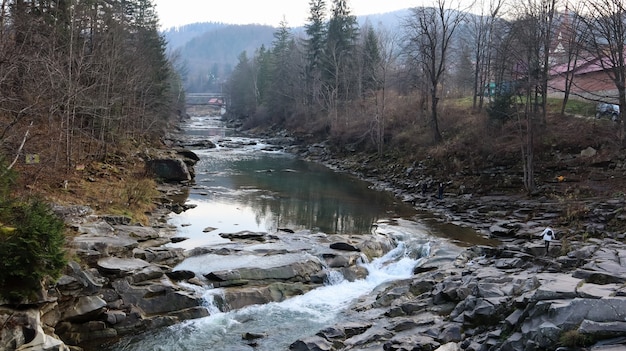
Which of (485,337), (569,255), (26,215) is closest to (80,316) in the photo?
(26,215)

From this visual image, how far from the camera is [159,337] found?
452 inches

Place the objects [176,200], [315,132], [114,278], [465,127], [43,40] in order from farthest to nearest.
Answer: [315,132] → [465,127] → [176,200] → [43,40] → [114,278]

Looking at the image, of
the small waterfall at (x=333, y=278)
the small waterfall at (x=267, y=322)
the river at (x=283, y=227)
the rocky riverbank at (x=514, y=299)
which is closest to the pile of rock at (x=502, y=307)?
the rocky riverbank at (x=514, y=299)

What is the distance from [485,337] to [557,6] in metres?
25.4

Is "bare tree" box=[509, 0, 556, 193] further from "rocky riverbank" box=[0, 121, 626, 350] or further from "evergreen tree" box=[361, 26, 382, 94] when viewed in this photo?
"evergreen tree" box=[361, 26, 382, 94]

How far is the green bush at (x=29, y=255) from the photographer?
9328 millimetres

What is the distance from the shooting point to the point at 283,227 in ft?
71.8

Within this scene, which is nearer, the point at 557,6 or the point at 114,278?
the point at 114,278

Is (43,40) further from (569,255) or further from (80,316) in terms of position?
(569,255)

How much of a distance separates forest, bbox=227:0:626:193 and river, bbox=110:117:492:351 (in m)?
7.71

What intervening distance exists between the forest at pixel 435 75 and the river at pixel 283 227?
7.71m

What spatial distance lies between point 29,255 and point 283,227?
13.2 meters

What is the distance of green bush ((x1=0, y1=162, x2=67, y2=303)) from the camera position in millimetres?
9328

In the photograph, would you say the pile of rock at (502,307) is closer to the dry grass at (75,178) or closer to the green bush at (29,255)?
the green bush at (29,255)
